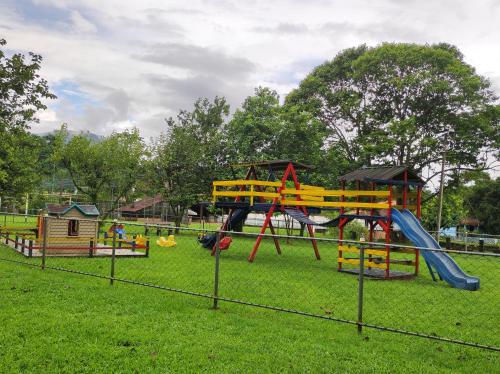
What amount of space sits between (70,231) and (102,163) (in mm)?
12907

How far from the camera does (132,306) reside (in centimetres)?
734

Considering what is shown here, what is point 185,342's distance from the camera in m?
5.64

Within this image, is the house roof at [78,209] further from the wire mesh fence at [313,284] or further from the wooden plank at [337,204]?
the wooden plank at [337,204]

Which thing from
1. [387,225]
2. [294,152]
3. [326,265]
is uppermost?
[294,152]

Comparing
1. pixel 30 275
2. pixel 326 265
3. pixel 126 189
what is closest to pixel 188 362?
pixel 30 275

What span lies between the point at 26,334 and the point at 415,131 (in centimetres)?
2657

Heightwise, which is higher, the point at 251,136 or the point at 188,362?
the point at 251,136

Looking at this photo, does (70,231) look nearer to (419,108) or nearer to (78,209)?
(78,209)

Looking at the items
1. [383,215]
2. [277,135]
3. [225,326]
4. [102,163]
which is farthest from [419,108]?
[225,326]

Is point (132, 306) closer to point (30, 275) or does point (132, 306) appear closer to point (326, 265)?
point (30, 275)

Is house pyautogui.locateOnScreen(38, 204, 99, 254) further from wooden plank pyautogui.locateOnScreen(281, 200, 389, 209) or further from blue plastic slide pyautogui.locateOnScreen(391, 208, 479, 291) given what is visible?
blue plastic slide pyautogui.locateOnScreen(391, 208, 479, 291)

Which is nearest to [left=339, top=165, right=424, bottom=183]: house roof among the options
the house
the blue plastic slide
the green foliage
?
the blue plastic slide

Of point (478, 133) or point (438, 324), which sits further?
point (478, 133)

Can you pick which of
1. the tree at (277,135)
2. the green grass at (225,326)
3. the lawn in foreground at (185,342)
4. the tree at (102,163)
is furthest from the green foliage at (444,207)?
the lawn in foreground at (185,342)
